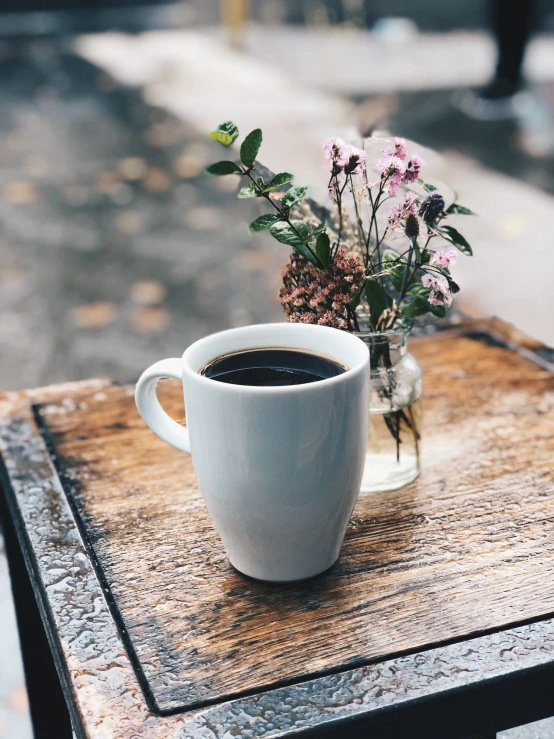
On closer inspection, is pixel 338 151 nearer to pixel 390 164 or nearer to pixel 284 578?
pixel 390 164

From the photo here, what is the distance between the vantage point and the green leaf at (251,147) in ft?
2.54

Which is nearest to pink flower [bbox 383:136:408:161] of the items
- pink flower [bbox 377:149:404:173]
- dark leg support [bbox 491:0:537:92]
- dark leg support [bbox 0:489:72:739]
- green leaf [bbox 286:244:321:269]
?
pink flower [bbox 377:149:404:173]

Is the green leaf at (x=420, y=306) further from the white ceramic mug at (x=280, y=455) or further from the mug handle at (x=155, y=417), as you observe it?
the mug handle at (x=155, y=417)

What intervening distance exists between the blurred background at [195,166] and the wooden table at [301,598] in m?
0.27

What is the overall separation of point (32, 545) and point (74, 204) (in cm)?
342

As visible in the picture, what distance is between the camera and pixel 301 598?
709 mm

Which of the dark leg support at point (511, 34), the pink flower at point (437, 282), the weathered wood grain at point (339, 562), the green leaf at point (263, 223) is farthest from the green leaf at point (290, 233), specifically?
the dark leg support at point (511, 34)

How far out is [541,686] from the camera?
2.09ft

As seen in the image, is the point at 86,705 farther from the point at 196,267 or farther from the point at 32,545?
the point at 196,267

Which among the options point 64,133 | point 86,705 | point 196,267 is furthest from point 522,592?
point 64,133

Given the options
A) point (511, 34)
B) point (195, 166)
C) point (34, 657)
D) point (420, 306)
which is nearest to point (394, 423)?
point (420, 306)

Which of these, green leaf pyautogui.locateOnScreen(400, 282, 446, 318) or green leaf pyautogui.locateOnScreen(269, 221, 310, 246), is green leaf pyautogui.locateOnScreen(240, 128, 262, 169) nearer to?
green leaf pyautogui.locateOnScreen(269, 221, 310, 246)

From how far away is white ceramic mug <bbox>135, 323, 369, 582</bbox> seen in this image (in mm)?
660

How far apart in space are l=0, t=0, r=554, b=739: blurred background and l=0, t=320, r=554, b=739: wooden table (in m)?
0.27
